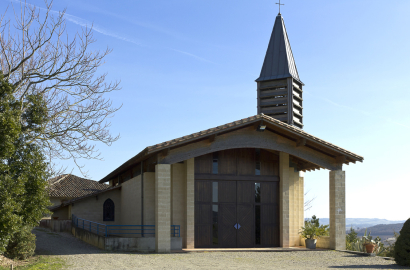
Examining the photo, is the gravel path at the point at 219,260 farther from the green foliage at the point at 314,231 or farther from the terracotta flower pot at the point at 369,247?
the green foliage at the point at 314,231

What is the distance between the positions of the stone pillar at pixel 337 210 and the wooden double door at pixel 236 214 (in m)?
2.46

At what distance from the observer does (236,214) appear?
1969cm

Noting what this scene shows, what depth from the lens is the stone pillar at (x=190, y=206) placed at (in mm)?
18750

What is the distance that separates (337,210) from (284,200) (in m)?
2.39

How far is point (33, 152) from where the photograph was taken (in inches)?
540

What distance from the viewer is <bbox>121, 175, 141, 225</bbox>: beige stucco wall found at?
21330 mm

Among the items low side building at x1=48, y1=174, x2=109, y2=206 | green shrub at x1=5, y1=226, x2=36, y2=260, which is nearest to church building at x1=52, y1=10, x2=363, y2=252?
green shrub at x1=5, y1=226, x2=36, y2=260

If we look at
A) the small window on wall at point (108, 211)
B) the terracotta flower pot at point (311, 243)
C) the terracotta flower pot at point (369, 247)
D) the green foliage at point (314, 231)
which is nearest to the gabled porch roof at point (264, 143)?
the green foliage at point (314, 231)

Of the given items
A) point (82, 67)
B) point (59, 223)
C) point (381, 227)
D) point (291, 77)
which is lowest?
point (381, 227)

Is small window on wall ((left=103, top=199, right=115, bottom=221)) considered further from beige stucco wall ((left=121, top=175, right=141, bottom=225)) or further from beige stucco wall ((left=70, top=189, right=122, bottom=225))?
beige stucco wall ((left=121, top=175, right=141, bottom=225))

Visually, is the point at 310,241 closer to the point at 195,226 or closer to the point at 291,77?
the point at 195,226

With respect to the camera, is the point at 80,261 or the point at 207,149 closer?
the point at 80,261

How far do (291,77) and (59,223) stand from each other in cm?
1814

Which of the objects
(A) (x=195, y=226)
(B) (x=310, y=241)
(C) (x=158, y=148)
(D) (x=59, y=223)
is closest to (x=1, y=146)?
(C) (x=158, y=148)
